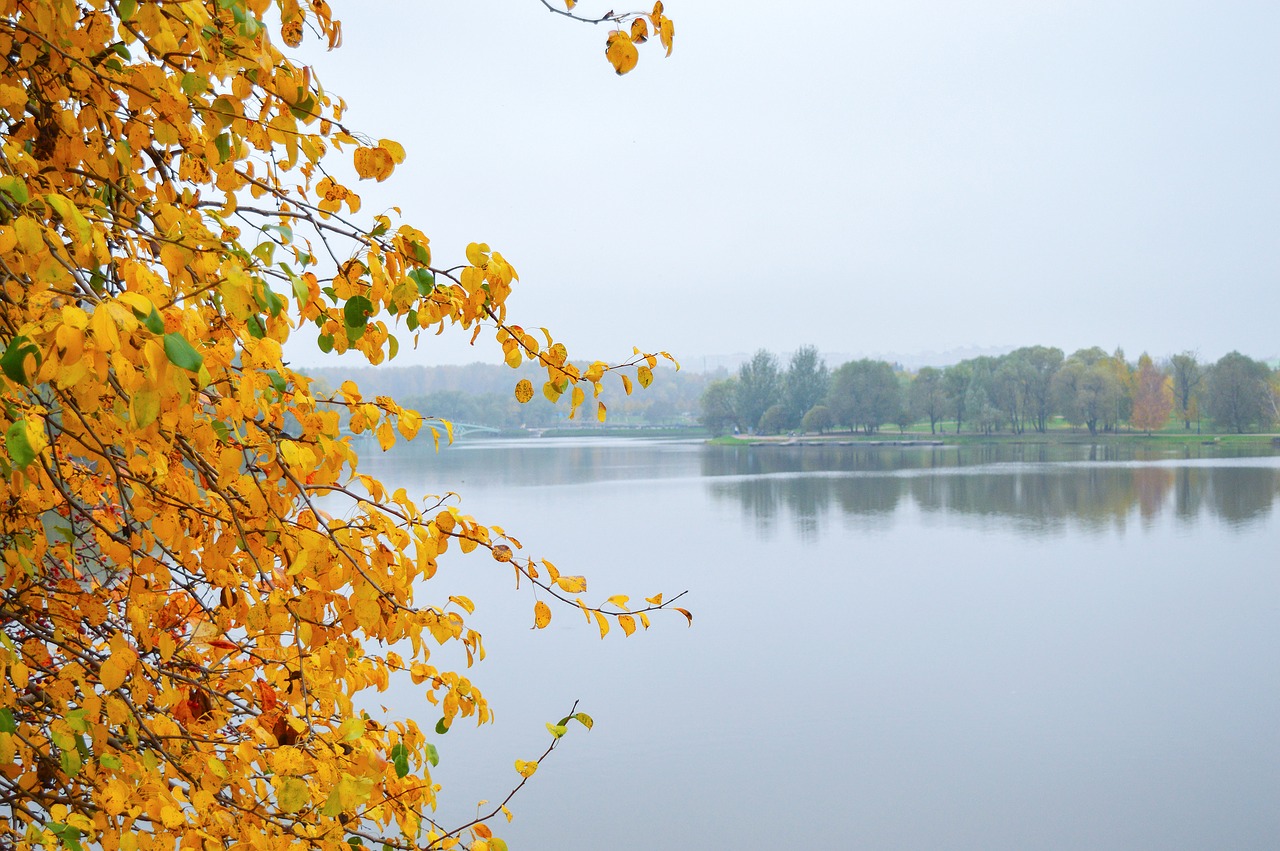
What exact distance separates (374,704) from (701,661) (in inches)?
117

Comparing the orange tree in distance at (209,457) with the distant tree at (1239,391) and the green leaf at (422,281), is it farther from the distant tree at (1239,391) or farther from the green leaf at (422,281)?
the distant tree at (1239,391)

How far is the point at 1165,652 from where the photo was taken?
30.4 feet

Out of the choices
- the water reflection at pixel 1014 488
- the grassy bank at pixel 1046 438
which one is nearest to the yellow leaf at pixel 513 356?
the water reflection at pixel 1014 488

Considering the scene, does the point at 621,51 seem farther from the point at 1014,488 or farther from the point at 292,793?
the point at 1014,488

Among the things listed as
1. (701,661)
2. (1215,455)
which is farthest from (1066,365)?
(701,661)

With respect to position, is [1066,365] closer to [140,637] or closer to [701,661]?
[701,661]

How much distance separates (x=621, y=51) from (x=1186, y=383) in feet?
185

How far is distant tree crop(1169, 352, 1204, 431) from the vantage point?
50.2m

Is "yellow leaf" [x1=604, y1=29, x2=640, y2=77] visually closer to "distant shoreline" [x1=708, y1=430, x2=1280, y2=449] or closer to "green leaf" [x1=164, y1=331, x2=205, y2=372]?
"green leaf" [x1=164, y1=331, x2=205, y2=372]

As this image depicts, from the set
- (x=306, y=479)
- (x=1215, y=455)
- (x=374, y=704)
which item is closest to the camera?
(x=306, y=479)

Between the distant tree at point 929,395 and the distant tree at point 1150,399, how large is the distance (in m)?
9.51

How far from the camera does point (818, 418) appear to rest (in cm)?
5847

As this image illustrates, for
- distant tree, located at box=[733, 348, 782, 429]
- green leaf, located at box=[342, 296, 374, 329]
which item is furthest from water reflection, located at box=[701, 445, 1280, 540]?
distant tree, located at box=[733, 348, 782, 429]

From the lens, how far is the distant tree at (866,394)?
5631cm
